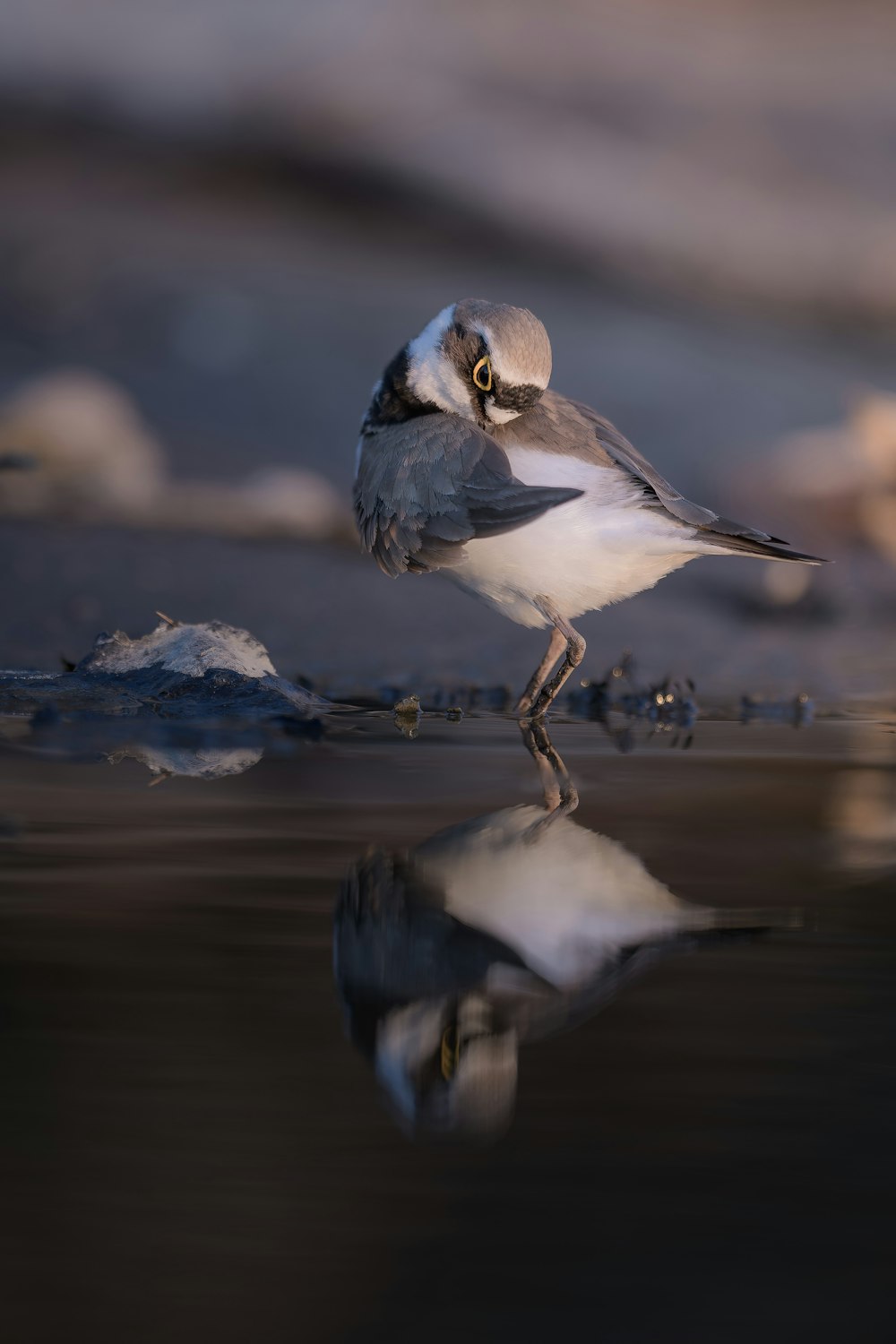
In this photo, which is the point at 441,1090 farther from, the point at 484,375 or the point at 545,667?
the point at 545,667

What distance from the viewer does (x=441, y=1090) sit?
1.06 m

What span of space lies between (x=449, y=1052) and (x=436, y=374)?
217 centimetres

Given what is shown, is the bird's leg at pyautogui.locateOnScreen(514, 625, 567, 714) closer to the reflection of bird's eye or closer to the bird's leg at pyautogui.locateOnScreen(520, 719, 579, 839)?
the bird's leg at pyautogui.locateOnScreen(520, 719, 579, 839)

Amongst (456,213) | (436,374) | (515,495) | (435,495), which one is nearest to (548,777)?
(515,495)

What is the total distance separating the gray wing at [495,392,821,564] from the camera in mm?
2920

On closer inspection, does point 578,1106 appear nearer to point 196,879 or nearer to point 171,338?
point 196,879

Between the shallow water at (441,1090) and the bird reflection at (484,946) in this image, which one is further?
the bird reflection at (484,946)

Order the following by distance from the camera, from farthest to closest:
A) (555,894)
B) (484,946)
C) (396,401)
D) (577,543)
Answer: (396,401) < (577,543) < (555,894) < (484,946)

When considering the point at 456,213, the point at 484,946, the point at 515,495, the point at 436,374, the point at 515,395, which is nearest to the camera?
the point at 484,946

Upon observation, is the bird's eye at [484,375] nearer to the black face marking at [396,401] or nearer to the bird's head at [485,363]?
the bird's head at [485,363]

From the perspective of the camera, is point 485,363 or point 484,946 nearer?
point 484,946

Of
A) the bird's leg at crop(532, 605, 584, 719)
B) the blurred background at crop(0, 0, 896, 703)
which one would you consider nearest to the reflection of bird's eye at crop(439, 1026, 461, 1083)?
the bird's leg at crop(532, 605, 584, 719)

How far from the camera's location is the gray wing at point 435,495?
2.79 metres

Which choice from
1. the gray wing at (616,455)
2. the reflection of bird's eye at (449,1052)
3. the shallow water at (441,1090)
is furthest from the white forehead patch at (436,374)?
the reflection of bird's eye at (449,1052)
